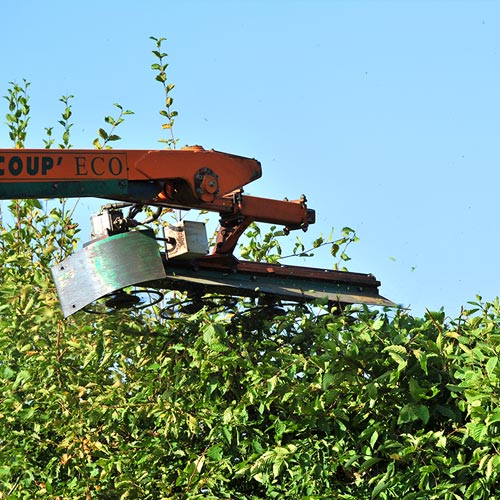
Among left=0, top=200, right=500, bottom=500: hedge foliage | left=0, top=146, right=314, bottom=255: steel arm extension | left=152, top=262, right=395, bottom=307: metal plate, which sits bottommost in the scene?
left=0, top=200, right=500, bottom=500: hedge foliage

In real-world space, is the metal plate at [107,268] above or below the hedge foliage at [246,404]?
above

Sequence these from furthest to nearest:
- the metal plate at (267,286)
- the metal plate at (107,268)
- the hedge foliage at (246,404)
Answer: the metal plate at (267,286) < the metal plate at (107,268) < the hedge foliage at (246,404)

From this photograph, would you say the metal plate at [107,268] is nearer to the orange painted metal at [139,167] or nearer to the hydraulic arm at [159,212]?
the hydraulic arm at [159,212]

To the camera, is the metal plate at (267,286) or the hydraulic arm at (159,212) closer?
the hydraulic arm at (159,212)

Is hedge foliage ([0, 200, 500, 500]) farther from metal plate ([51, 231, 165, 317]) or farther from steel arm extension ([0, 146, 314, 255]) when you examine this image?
steel arm extension ([0, 146, 314, 255])

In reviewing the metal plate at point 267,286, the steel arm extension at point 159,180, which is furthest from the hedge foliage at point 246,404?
the steel arm extension at point 159,180

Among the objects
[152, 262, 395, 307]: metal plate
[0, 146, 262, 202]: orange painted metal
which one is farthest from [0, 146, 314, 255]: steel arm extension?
[152, 262, 395, 307]: metal plate

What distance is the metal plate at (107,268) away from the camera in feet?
23.0

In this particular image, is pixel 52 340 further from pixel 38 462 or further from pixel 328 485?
pixel 328 485

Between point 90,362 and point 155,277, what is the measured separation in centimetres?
142

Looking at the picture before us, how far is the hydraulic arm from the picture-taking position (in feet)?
22.1

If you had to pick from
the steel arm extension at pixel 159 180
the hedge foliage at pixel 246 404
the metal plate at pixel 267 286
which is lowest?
the hedge foliage at pixel 246 404

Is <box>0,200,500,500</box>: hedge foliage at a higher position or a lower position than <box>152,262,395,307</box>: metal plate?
lower

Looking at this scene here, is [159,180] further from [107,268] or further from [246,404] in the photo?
[246,404]
